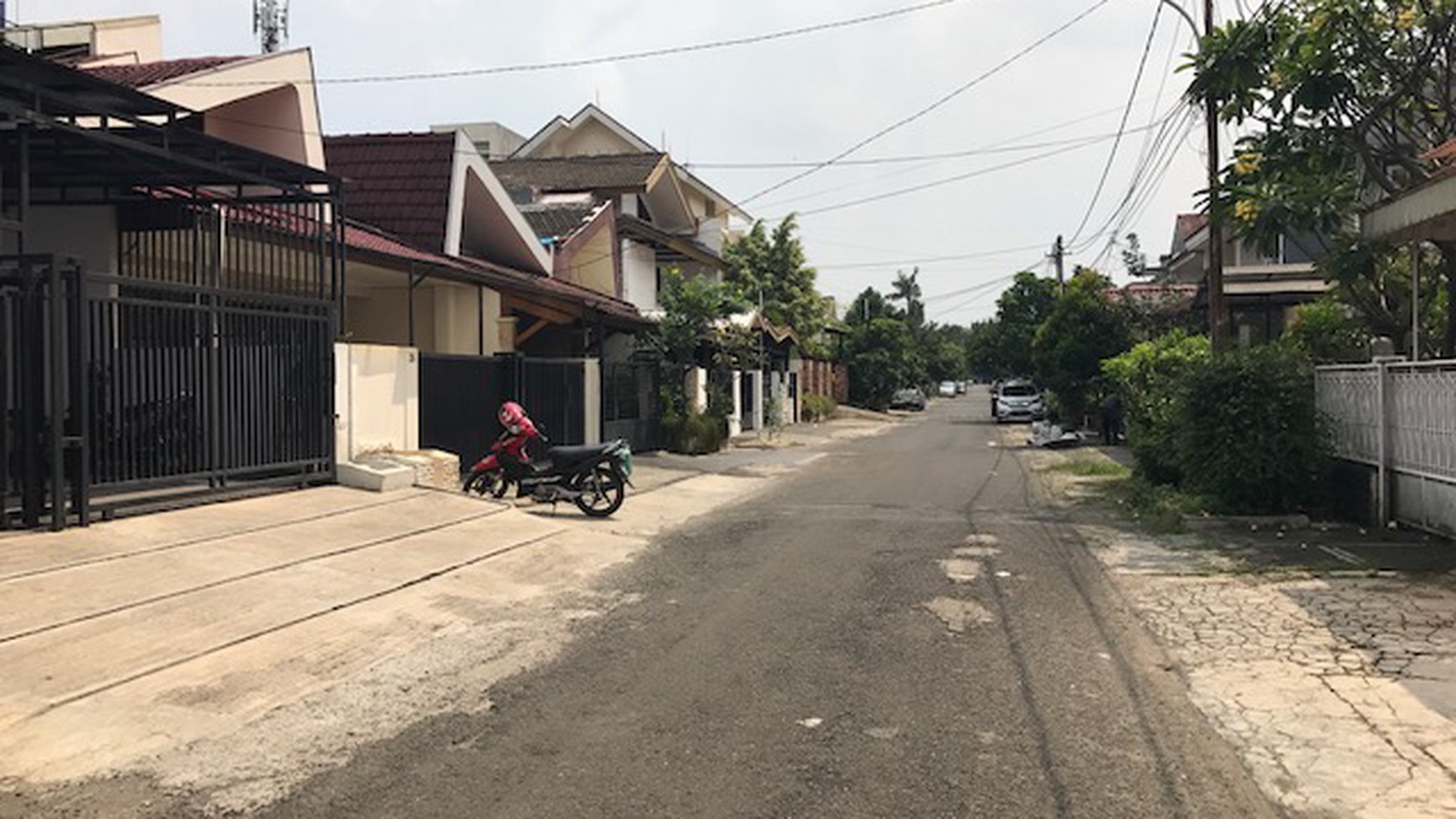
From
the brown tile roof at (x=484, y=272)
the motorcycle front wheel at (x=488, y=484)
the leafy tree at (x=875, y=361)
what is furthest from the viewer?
the leafy tree at (x=875, y=361)

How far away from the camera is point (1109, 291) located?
110 ft

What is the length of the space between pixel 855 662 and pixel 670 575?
334 centimetres

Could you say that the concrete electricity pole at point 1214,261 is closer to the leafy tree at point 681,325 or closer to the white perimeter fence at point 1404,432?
the white perimeter fence at point 1404,432

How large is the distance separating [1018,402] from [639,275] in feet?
65.7

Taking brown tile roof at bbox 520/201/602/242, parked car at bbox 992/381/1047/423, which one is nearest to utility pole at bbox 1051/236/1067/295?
parked car at bbox 992/381/1047/423

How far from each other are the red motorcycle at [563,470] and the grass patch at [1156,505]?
6358 millimetres

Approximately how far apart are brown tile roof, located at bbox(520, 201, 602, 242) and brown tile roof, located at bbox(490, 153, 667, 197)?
14.6 feet

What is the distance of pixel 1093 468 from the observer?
21.4 metres

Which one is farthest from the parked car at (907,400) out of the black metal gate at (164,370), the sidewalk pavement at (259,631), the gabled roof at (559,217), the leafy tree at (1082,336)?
the sidewalk pavement at (259,631)

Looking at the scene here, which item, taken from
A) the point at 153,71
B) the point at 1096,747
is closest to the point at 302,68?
the point at 153,71

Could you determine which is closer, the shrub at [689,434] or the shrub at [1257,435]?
the shrub at [1257,435]

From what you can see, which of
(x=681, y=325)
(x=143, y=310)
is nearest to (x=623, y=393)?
(x=681, y=325)

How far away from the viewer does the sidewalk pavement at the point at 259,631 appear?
4.95m

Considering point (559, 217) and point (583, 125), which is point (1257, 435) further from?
point (583, 125)
